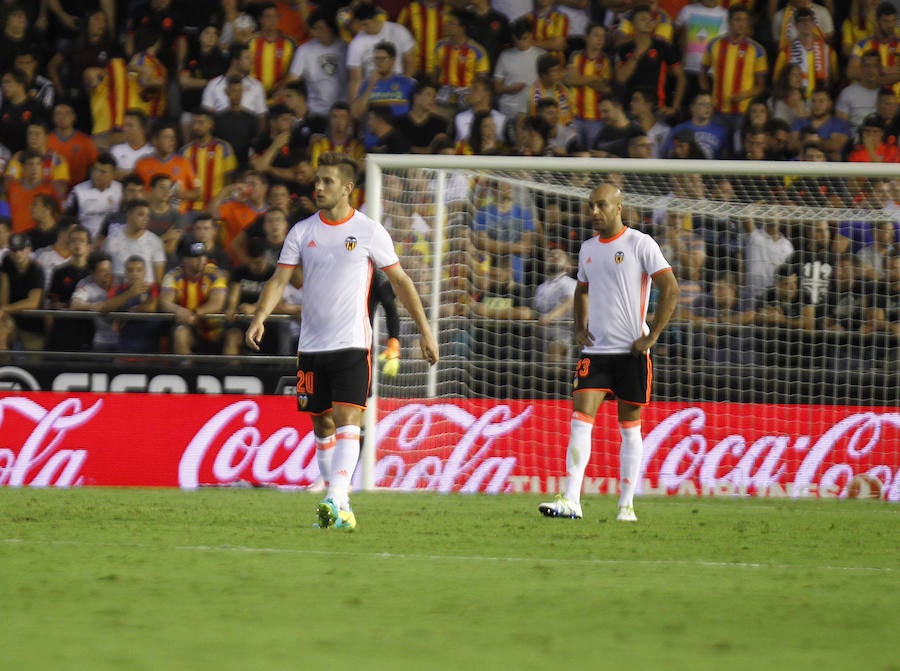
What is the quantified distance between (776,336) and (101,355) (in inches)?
224

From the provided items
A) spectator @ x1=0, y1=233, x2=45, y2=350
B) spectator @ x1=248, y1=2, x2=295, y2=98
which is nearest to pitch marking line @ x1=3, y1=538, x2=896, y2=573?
spectator @ x1=0, y1=233, x2=45, y2=350

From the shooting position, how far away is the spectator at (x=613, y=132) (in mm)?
14430

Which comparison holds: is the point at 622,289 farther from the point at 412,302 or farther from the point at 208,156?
the point at 208,156

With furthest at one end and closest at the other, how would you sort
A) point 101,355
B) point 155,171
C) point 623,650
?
point 155,171 < point 101,355 < point 623,650

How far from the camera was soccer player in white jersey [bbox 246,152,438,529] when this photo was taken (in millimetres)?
8250

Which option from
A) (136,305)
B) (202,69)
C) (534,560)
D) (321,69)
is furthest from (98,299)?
(534,560)

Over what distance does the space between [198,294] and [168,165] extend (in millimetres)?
2205

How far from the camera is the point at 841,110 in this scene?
15.4m

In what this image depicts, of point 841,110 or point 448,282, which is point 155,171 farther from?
point 841,110

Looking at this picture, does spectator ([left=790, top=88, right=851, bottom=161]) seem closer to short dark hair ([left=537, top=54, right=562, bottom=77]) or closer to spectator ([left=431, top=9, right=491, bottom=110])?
short dark hair ([left=537, top=54, right=562, bottom=77])

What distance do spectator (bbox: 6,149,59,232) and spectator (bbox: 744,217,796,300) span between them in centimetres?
674

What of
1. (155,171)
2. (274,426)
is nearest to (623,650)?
(274,426)

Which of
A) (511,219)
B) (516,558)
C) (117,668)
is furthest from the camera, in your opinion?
(511,219)

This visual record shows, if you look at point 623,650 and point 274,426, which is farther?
point 274,426
